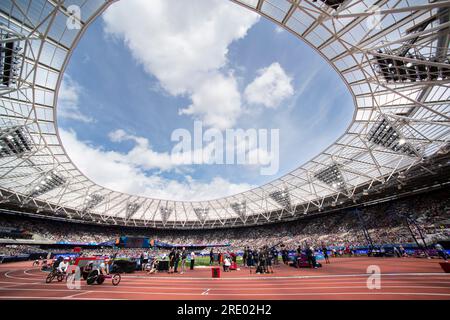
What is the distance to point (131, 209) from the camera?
5062cm

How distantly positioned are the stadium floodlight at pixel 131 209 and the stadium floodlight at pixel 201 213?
1486 cm

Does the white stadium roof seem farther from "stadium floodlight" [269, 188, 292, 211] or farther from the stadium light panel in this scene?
the stadium light panel

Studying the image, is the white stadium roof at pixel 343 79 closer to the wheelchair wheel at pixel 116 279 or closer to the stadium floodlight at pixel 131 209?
the stadium floodlight at pixel 131 209

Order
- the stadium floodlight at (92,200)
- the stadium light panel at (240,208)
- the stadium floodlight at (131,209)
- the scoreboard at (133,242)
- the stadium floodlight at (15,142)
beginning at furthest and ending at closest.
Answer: the scoreboard at (133,242) < the stadium floodlight at (131,209) < the stadium light panel at (240,208) < the stadium floodlight at (92,200) < the stadium floodlight at (15,142)

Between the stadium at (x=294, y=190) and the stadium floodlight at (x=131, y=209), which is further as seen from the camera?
the stadium floodlight at (x=131, y=209)

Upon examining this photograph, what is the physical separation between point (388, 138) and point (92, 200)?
A: 50831 millimetres

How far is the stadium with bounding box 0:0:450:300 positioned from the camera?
1045cm

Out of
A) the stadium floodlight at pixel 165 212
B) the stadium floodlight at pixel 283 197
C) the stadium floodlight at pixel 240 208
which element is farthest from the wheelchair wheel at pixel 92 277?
the stadium floodlight at pixel 165 212

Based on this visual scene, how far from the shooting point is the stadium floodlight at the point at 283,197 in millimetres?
39659

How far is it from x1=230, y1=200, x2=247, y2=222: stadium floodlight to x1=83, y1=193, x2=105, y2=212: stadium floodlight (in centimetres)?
2928
